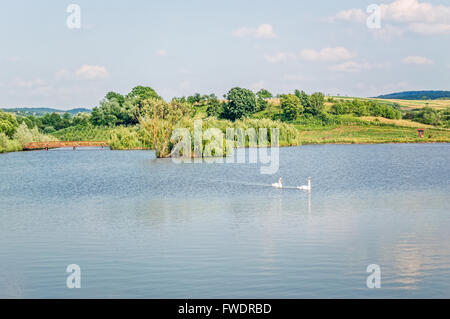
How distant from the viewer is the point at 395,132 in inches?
5763

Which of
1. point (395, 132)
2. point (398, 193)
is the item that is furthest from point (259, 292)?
point (395, 132)

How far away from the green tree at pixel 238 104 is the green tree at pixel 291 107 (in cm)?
1032

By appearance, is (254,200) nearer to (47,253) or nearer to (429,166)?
(47,253)

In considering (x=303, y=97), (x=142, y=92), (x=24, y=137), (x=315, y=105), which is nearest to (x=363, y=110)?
(x=315, y=105)

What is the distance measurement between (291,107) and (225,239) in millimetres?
155783

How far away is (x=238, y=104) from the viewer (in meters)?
176

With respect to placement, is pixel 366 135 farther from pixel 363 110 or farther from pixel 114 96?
pixel 114 96

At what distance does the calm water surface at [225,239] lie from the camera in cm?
1881

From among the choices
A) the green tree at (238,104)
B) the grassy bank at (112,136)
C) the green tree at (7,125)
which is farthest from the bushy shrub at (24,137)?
the green tree at (238,104)

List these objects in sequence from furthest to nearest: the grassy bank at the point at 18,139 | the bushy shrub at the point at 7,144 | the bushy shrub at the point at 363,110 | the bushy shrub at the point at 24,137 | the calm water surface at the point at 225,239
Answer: the bushy shrub at the point at 363,110
the bushy shrub at the point at 24,137
the grassy bank at the point at 18,139
the bushy shrub at the point at 7,144
the calm water surface at the point at 225,239

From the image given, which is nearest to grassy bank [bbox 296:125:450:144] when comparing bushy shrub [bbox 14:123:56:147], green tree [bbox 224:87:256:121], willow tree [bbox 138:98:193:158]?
green tree [bbox 224:87:256:121]

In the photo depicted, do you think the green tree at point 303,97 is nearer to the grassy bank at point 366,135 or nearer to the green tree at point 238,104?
the green tree at point 238,104

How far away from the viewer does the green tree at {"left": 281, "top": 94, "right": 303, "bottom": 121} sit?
585ft

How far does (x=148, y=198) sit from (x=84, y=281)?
21.0 metres
